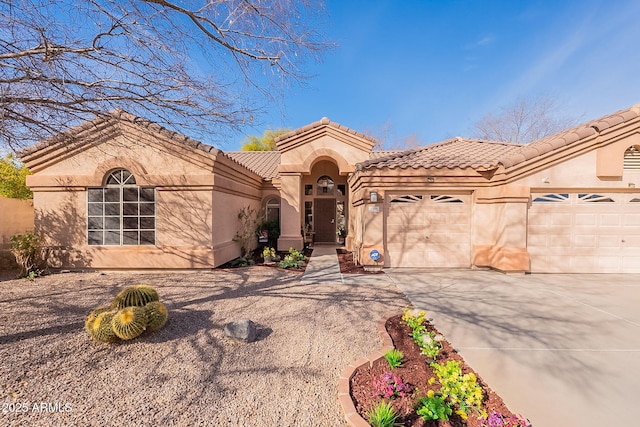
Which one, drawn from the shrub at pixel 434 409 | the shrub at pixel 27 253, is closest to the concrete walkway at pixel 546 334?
the shrub at pixel 434 409

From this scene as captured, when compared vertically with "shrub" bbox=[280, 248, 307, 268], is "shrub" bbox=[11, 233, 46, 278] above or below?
above

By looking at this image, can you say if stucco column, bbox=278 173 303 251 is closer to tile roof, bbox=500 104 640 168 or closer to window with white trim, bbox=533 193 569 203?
tile roof, bbox=500 104 640 168

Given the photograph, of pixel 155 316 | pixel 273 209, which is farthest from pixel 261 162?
pixel 155 316

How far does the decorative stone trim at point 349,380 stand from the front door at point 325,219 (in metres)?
10.9

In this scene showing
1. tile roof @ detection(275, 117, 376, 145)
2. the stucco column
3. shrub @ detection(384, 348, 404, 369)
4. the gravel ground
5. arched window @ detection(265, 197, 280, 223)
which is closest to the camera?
the gravel ground

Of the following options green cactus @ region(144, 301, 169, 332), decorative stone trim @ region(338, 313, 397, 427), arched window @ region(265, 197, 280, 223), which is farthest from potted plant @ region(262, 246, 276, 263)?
decorative stone trim @ region(338, 313, 397, 427)

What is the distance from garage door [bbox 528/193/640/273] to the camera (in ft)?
27.3

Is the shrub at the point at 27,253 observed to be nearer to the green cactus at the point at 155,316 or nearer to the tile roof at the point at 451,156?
the green cactus at the point at 155,316

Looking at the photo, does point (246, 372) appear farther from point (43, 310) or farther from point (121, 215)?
point (121, 215)

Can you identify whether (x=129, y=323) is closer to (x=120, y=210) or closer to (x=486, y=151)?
(x=120, y=210)

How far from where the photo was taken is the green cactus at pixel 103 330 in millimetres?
3785

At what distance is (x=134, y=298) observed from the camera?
436 cm

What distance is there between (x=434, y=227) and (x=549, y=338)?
16.6ft

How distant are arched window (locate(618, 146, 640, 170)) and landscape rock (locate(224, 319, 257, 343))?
1212 centimetres
